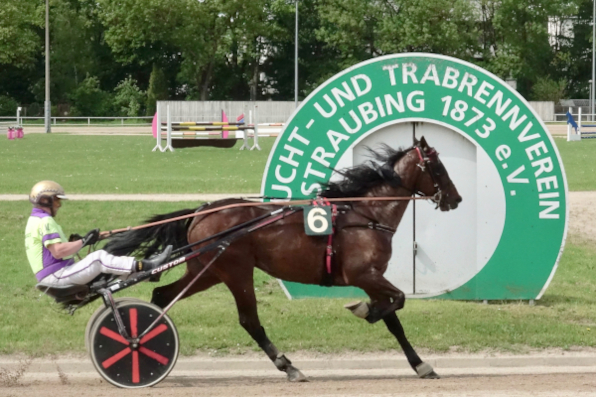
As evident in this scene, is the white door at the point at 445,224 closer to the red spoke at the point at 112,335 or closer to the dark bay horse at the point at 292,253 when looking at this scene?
the dark bay horse at the point at 292,253

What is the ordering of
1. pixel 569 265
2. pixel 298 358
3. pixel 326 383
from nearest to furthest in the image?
pixel 326 383
pixel 298 358
pixel 569 265

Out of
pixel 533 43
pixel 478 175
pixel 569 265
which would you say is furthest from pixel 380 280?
pixel 533 43

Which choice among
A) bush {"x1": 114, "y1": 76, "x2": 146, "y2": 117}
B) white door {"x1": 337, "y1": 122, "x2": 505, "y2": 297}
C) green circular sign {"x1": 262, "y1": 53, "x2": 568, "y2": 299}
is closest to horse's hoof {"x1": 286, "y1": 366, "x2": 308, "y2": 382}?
green circular sign {"x1": 262, "y1": 53, "x2": 568, "y2": 299}

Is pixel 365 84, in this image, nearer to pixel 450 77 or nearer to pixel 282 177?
pixel 450 77

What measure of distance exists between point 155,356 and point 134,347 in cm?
17

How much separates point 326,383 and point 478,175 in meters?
3.61

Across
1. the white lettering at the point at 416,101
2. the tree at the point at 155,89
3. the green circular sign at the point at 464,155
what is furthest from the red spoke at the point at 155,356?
the tree at the point at 155,89

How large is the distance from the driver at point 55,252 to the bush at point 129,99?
5613cm

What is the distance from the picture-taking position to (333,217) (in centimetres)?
737

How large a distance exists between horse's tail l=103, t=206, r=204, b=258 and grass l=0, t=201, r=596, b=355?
45.8 inches

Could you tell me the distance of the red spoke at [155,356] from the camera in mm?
6863

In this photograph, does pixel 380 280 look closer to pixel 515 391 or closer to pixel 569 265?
pixel 515 391

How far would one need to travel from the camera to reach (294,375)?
727 cm

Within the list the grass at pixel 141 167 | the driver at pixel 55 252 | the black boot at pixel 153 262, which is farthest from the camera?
the grass at pixel 141 167
